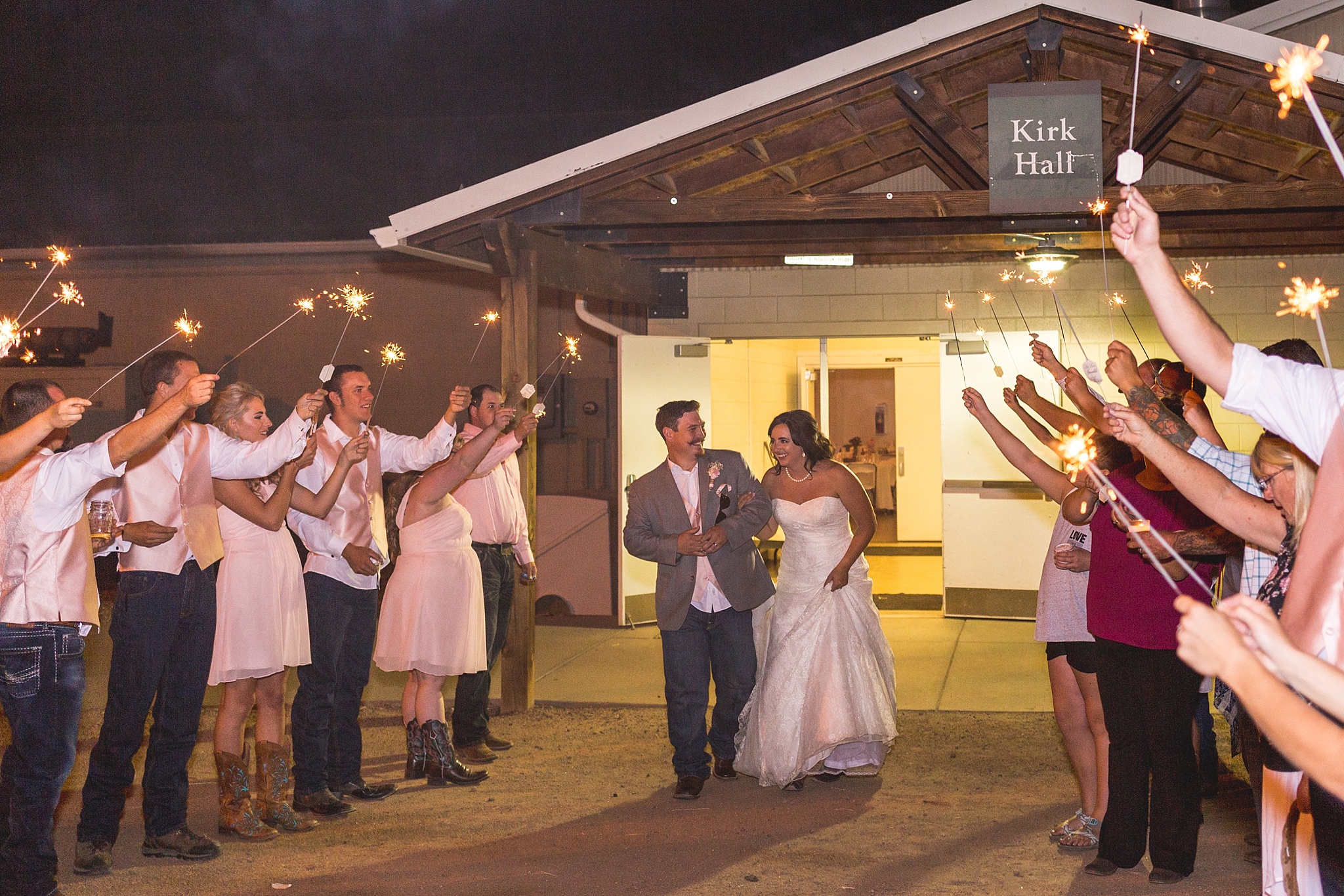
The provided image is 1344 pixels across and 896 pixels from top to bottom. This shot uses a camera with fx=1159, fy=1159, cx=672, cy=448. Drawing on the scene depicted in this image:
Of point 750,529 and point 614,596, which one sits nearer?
point 750,529

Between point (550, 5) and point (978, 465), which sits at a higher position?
point (550, 5)

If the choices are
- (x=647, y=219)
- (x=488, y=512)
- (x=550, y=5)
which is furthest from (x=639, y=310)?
(x=550, y=5)

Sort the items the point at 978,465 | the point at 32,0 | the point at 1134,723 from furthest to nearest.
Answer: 1. the point at 32,0
2. the point at 978,465
3. the point at 1134,723

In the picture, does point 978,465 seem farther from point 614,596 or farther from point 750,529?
point 750,529

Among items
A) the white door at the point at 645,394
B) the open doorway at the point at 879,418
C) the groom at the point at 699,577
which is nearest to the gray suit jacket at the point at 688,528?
the groom at the point at 699,577

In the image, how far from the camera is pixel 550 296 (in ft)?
38.8

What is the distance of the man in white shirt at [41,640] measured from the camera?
392 cm

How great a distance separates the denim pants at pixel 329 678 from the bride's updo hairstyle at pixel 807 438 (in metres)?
2.19

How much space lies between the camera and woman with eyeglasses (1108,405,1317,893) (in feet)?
8.31

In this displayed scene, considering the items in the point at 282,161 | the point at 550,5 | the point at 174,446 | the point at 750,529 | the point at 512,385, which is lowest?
the point at 750,529

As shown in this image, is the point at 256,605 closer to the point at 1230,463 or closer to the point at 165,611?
the point at 165,611

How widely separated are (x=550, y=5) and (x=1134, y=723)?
2019 cm

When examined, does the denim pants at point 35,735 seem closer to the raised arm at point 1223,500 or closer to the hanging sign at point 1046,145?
the raised arm at point 1223,500

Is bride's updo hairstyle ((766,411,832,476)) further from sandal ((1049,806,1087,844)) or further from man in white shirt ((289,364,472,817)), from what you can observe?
sandal ((1049,806,1087,844))
